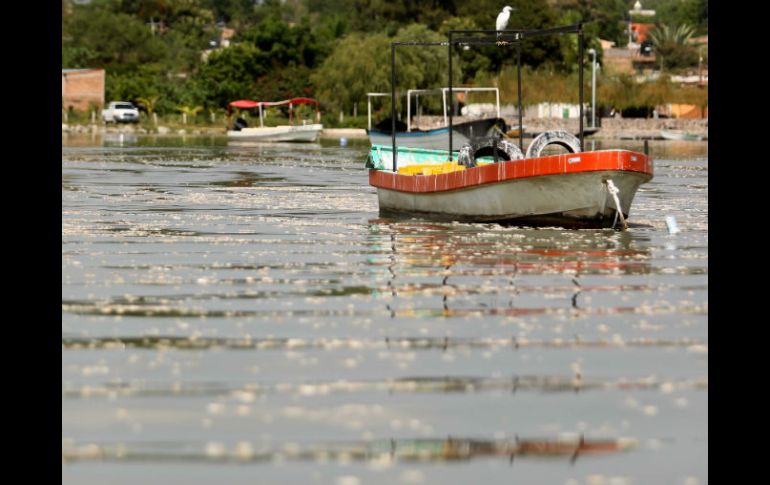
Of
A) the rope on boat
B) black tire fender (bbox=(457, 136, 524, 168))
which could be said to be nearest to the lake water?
the rope on boat

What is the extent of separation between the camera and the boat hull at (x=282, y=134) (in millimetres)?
84250

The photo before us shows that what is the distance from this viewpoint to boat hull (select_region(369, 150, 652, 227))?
24.0 m

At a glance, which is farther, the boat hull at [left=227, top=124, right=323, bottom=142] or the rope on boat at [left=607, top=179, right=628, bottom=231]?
the boat hull at [left=227, top=124, right=323, bottom=142]

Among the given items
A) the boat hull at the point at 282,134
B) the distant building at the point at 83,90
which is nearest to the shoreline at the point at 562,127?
the boat hull at the point at 282,134

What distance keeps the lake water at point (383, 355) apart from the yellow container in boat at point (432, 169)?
104 inches

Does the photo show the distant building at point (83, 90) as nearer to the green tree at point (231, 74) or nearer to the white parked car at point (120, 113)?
the white parked car at point (120, 113)

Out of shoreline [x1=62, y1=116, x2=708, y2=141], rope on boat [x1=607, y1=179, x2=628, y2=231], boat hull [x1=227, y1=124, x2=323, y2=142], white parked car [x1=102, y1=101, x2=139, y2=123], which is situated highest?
white parked car [x1=102, y1=101, x2=139, y2=123]

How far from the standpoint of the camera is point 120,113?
105 metres

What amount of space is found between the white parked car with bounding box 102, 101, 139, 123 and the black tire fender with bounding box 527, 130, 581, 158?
79.9 metres

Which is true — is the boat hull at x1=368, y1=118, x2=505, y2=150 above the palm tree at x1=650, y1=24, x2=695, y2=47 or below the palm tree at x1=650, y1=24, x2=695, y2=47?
below

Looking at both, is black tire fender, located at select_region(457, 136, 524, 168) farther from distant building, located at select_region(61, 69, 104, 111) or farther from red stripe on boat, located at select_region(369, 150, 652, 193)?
distant building, located at select_region(61, 69, 104, 111)
